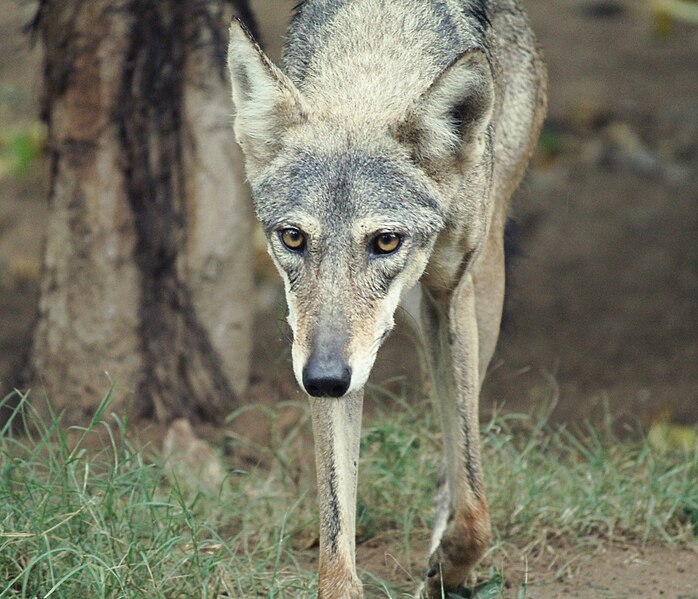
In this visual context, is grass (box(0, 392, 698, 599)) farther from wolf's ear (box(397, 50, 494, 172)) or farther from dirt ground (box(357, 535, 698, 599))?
wolf's ear (box(397, 50, 494, 172))

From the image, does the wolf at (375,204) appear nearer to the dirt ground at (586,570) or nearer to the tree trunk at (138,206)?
the dirt ground at (586,570)

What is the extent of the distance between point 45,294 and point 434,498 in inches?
102

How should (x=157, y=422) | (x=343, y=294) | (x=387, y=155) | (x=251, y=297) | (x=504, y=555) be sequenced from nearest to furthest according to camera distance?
(x=343, y=294), (x=387, y=155), (x=504, y=555), (x=157, y=422), (x=251, y=297)

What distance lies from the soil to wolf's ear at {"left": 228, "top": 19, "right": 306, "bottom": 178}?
2.23 ft

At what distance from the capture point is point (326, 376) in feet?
12.1

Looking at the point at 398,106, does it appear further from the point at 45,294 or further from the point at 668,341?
the point at 668,341

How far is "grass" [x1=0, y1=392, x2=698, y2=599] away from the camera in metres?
4.29

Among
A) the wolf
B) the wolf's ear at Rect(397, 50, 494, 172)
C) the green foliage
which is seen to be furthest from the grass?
the green foliage

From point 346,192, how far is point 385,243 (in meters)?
0.22

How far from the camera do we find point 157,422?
6.62 metres

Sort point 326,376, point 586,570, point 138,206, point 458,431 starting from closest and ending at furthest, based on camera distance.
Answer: point 326,376 → point 458,431 → point 586,570 → point 138,206

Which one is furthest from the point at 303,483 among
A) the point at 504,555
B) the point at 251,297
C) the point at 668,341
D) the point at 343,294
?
the point at 668,341

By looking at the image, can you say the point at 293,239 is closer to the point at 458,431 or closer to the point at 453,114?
the point at 453,114

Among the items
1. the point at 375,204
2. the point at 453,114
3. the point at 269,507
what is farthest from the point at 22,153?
the point at 375,204
